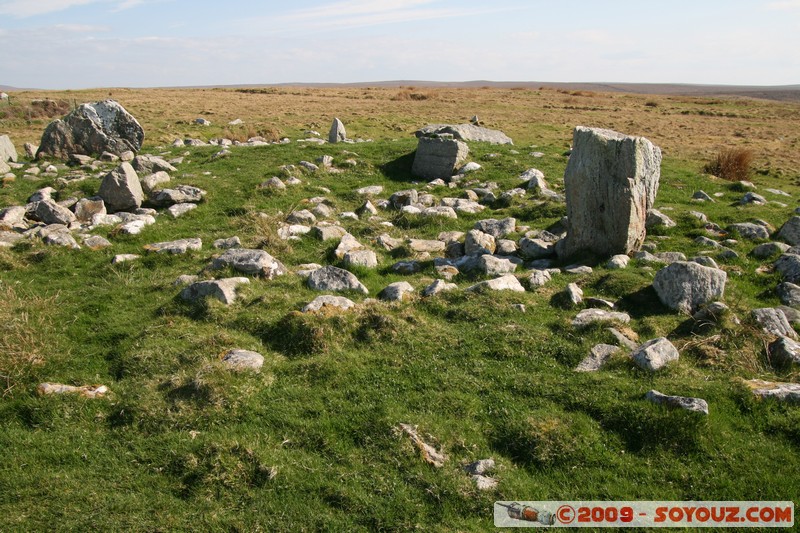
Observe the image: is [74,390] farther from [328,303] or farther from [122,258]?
[122,258]

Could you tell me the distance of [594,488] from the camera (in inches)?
218

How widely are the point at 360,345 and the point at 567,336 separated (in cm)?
299

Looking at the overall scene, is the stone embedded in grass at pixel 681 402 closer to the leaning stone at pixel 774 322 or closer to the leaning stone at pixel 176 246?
the leaning stone at pixel 774 322

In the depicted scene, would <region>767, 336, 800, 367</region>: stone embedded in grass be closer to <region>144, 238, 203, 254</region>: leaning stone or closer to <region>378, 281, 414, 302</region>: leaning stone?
<region>378, 281, 414, 302</region>: leaning stone

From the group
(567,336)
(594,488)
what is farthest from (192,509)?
(567,336)

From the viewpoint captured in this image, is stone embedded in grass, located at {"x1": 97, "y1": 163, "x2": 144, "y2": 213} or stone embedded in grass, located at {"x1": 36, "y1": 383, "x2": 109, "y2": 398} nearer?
stone embedded in grass, located at {"x1": 36, "y1": 383, "x2": 109, "y2": 398}

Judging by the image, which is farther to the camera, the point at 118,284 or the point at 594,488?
the point at 118,284

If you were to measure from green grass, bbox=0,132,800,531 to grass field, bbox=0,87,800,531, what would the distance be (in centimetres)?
2

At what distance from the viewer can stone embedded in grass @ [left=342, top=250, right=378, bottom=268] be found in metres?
11.1

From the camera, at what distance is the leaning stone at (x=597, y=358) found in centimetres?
736

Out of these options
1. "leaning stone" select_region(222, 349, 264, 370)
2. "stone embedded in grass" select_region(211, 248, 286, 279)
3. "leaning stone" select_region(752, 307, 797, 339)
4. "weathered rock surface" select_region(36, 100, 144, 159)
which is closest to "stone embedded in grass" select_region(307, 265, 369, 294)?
"stone embedded in grass" select_region(211, 248, 286, 279)

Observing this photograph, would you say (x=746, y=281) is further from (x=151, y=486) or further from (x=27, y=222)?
(x=27, y=222)

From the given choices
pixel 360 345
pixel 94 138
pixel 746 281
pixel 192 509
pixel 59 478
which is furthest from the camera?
pixel 94 138

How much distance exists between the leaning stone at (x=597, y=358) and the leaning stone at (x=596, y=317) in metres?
0.62
